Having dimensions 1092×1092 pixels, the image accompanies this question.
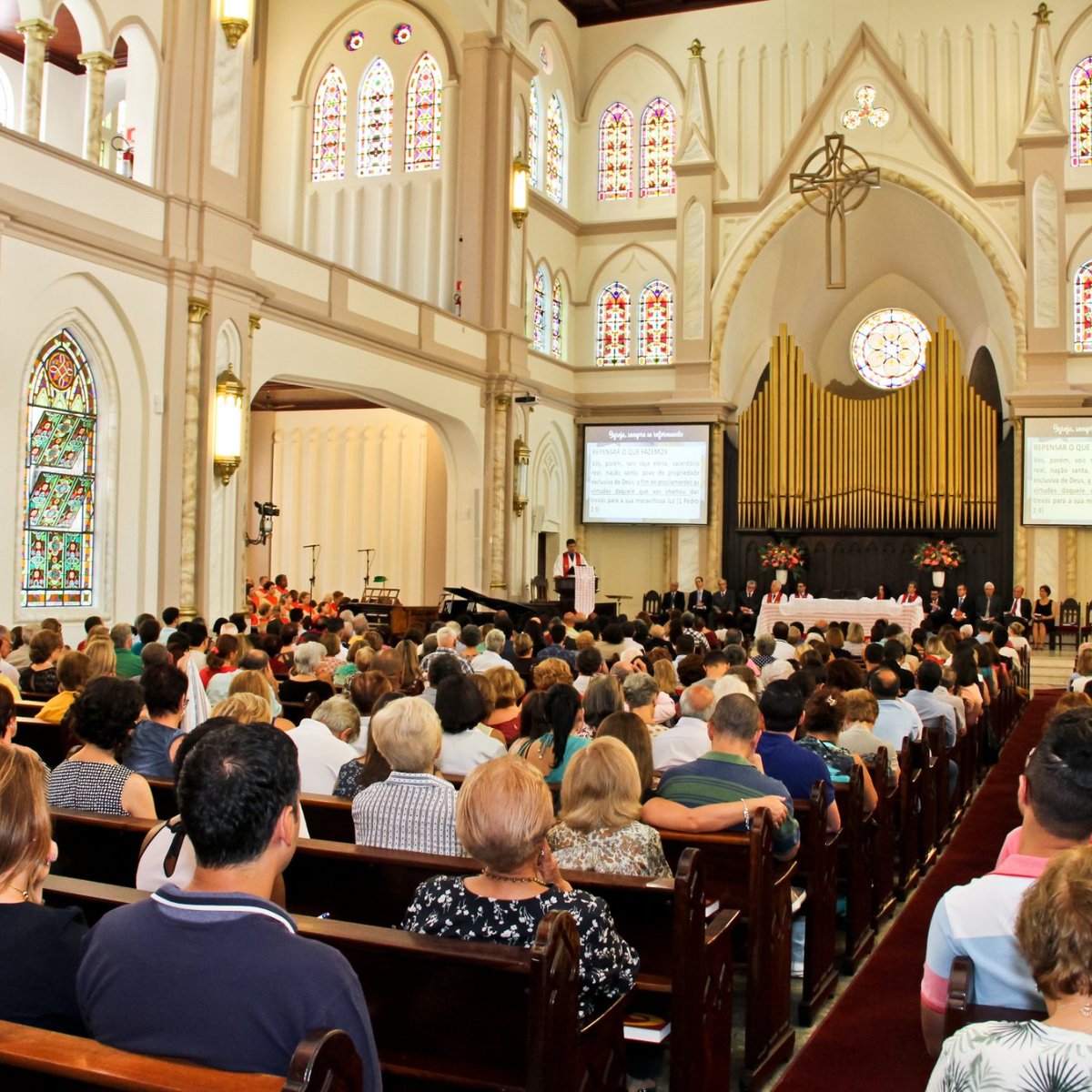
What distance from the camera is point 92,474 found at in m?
11.1

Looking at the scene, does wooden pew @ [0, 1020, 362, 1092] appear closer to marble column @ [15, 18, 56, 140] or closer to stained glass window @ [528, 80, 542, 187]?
marble column @ [15, 18, 56, 140]

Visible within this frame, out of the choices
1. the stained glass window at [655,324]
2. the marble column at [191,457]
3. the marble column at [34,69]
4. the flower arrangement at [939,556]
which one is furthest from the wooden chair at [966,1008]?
the stained glass window at [655,324]

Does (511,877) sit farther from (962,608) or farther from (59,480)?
(962,608)

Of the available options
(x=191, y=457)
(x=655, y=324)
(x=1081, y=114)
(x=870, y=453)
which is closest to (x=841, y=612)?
(x=870, y=453)

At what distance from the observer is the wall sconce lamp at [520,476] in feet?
60.0

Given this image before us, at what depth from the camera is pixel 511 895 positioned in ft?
8.52

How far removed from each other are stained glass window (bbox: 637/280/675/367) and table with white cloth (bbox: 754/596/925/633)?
240 inches

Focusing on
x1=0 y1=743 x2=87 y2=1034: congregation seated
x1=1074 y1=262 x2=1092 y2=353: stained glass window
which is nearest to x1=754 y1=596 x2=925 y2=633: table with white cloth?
x1=1074 y1=262 x2=1092 y2=353: stained glass window

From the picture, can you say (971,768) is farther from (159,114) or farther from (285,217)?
(285,217)

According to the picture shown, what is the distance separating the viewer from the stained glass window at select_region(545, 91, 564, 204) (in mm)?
20719

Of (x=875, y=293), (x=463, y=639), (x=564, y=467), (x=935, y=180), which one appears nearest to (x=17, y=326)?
(x=463, y=639)

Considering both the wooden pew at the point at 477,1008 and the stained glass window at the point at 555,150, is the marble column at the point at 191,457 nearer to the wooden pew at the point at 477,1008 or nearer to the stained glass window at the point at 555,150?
the wooden pew at the point at 477,1008

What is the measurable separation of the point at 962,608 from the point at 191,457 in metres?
12.2

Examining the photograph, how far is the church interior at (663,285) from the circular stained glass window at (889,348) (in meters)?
0.07
